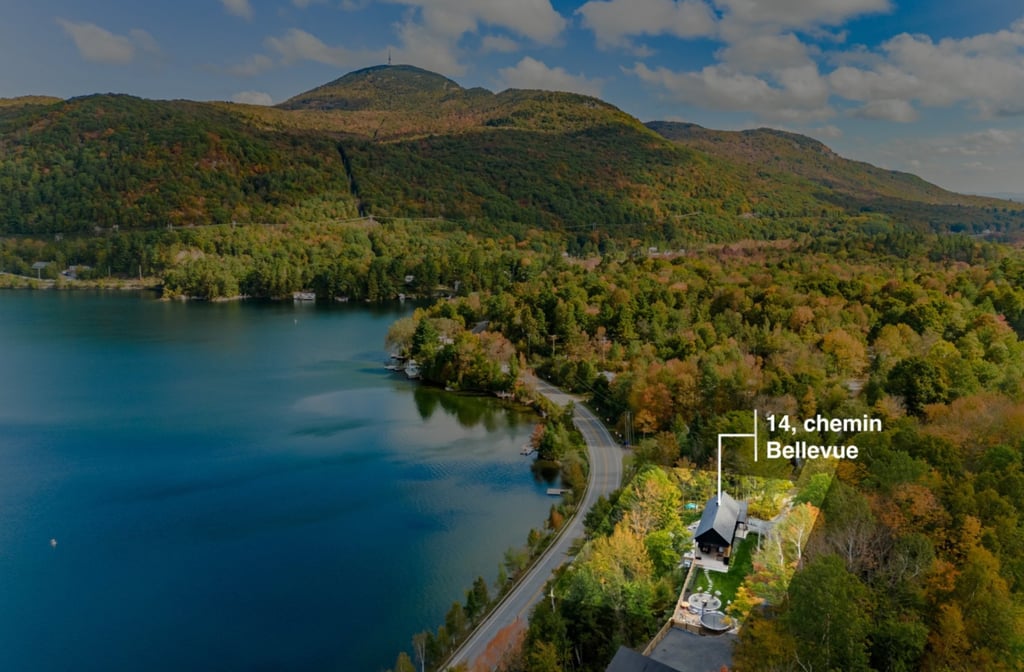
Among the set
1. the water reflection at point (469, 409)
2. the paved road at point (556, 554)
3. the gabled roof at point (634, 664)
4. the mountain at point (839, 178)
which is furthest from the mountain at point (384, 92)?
the gabled roof at point (634, 664)

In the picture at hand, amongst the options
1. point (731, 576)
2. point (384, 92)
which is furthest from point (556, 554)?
point (384, 92)

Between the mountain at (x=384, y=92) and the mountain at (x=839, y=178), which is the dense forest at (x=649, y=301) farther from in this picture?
the mountain at (x=384, y=92)

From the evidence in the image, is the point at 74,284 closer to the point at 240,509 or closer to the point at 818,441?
the point at 240,509

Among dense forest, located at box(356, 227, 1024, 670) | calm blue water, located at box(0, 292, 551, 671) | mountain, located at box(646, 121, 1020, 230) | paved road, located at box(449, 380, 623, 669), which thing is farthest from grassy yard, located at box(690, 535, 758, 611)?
mountain, located at box(646, 121, 1020, 230)

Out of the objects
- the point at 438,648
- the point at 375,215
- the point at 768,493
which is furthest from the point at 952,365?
the point at 375,215

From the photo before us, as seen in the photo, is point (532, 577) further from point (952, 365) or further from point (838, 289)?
point (838, 289)

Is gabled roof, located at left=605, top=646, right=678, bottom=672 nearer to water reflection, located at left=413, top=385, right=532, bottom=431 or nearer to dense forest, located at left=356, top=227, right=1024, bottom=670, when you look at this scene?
dense forest, located at left=356, top=227, right=1024, bottom=670
